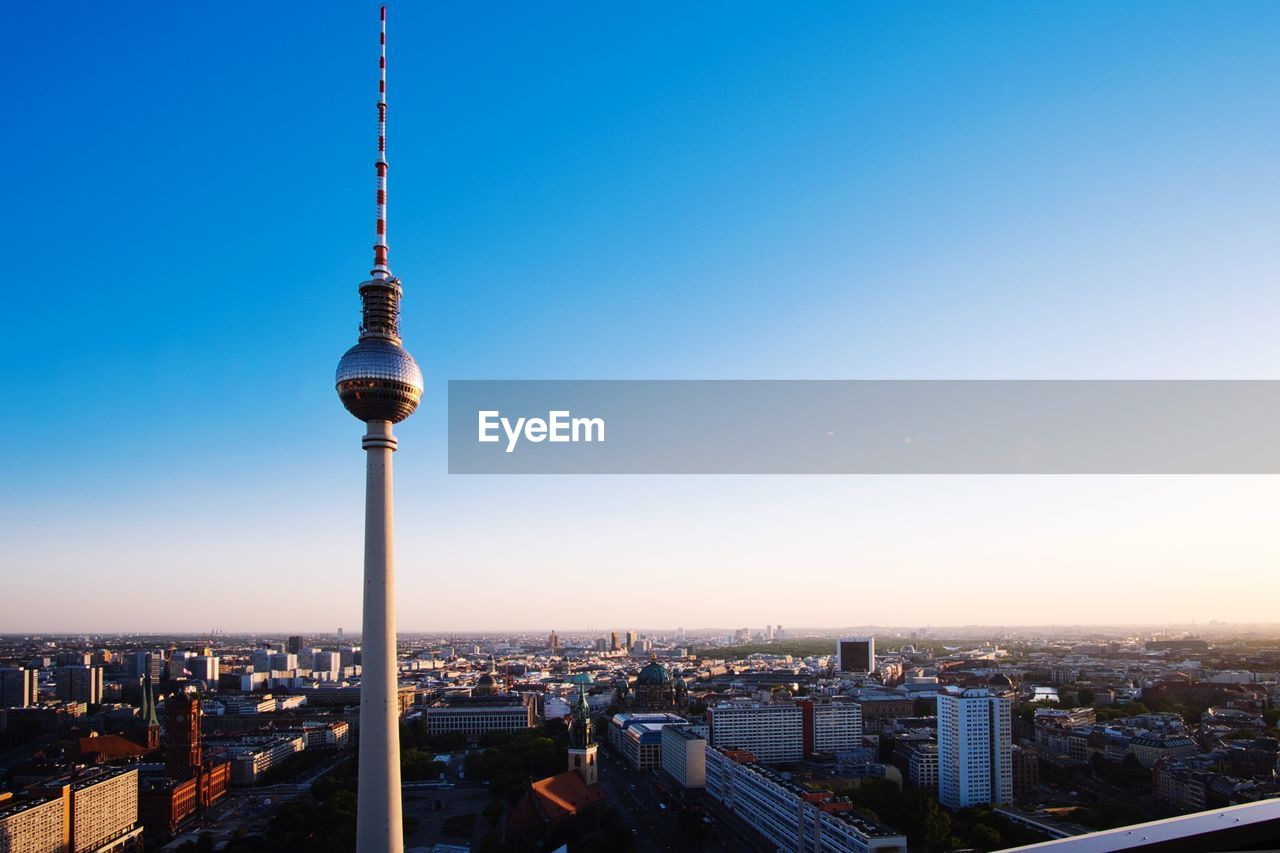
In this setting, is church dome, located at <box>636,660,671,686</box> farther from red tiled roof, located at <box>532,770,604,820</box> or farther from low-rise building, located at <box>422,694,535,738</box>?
red tiled roof, located at <box>532,770,604,820</box>

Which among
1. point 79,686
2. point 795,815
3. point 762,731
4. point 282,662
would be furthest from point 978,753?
point 282,662

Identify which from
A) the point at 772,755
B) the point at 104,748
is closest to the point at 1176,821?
the point at 772,755

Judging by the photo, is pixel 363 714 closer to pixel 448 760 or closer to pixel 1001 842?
pixel 1001 842

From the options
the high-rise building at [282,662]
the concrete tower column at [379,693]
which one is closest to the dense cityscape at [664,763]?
the concrete tower column at [379,693]

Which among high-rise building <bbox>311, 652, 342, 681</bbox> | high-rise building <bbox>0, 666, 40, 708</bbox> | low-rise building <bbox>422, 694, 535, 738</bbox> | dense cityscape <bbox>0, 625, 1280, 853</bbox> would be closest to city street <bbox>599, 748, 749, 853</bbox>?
dense cityscape <bbox>0, 625, 1280, 853</bbox>

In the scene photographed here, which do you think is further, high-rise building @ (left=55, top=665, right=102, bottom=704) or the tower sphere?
high-rise building @ (left=55, top=665, right=102, bottom=704)

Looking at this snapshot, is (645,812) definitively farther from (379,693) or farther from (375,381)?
(375,381)

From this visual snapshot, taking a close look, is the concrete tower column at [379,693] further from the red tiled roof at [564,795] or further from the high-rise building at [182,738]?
the high-rise building at [182,738]
